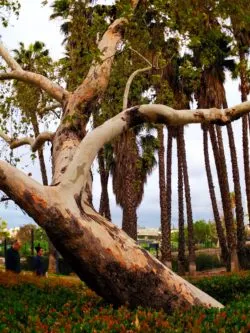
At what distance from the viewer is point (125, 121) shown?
432 inches

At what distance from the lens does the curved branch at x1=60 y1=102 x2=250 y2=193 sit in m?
9.87

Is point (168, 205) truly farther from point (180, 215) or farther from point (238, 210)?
point (238, 210)

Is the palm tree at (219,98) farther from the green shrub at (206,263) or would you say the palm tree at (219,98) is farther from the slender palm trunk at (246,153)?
the green shrub at (206,263)

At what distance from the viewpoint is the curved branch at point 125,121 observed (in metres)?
9.87

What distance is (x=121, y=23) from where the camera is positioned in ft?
42.6

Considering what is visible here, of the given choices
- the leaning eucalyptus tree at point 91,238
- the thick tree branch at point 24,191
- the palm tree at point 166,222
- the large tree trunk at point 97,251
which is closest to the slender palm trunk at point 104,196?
the palm tree at point 166,222

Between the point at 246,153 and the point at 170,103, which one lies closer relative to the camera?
the point at 170,103

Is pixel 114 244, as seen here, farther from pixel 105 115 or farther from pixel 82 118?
pixel 105 115

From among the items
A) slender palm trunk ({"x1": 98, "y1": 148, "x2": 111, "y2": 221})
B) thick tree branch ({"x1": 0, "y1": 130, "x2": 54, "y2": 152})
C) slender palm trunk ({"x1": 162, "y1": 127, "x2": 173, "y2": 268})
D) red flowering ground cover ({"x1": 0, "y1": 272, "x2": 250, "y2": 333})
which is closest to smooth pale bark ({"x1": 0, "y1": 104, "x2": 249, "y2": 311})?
red flowering ground cover ({"x1": 0, "y1": 272, "x2": 250, "y2": 333})

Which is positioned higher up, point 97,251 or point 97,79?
point 97,79

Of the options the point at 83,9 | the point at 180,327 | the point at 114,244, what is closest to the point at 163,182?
the point at 83,9

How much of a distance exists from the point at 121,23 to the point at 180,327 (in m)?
8.18

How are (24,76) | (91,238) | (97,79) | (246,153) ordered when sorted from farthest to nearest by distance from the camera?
(246,153) → (24,76) → (97,79) → (91,238)

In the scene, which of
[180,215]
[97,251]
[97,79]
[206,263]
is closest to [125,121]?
[97,79]
